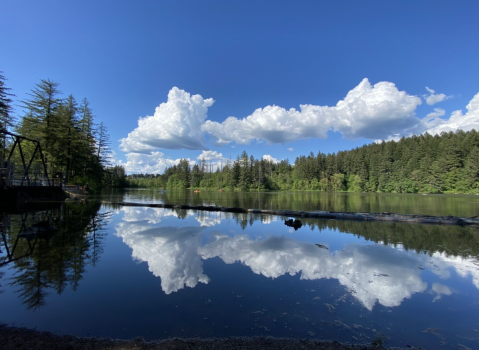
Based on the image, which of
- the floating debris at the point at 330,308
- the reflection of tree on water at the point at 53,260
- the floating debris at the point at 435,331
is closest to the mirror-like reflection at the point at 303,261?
the floating debris at the point at 330,308

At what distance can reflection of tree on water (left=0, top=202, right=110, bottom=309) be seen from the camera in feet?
18.4

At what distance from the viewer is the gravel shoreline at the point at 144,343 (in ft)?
11.7

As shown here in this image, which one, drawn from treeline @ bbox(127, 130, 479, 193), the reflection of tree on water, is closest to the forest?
treeline @ bbox(127, 130, 479, 193)

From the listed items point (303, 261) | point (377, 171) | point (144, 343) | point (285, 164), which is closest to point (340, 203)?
point (303, 261)

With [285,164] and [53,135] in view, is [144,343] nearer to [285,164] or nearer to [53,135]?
[53,135]

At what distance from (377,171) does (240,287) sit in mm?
107496

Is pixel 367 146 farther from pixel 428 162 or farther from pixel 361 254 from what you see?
pixel 361 254

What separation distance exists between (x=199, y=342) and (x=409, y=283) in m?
6.45

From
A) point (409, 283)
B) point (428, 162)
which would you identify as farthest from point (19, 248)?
point (428, 162)

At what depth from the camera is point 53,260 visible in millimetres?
7297

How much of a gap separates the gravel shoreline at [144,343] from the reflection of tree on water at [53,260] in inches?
53.4

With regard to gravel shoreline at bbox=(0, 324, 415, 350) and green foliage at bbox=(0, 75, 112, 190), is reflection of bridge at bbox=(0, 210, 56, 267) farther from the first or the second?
green foliage at bbox=(0, 75, 112, 190)

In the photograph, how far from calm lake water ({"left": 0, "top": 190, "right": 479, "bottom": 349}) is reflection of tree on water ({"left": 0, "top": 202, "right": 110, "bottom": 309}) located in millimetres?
35

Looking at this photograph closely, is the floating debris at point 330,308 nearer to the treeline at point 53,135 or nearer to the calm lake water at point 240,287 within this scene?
the calm lake water at point 240,287
